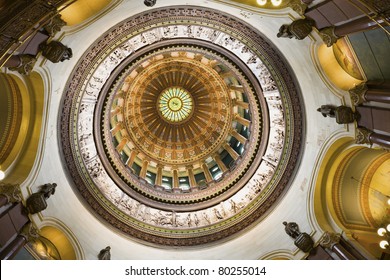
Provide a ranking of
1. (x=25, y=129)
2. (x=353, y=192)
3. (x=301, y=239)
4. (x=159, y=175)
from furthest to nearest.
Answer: (x=159, y=175) < (x=353, y=192) < (x=301, y=239) < (x=25, y=129)

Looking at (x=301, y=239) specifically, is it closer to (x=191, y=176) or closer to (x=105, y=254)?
(x=105, y=254)

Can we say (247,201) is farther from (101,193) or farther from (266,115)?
(101,193)

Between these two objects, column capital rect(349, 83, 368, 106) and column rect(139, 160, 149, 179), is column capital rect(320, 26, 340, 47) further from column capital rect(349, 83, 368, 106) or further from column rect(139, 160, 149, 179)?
column rect(139, 160, 149, 179)

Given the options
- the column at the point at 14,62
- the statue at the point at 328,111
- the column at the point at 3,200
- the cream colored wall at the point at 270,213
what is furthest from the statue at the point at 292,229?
the column at the point at 14,62

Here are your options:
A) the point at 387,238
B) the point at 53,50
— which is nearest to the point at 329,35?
the point at 387,238

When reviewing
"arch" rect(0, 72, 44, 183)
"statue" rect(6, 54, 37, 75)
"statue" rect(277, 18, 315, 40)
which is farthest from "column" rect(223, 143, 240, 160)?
"statue" rect(6, 54, 37, 75)

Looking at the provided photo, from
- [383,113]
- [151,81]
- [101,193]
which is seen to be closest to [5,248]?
[101,193]
